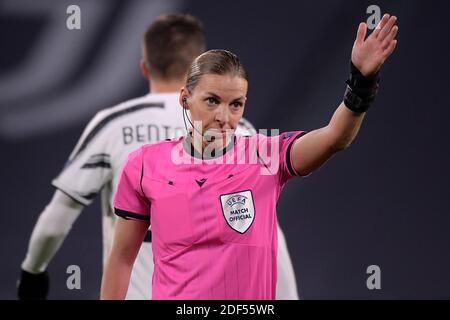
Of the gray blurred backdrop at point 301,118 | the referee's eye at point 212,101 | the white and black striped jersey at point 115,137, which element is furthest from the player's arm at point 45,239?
the referee's eye at point 212,101

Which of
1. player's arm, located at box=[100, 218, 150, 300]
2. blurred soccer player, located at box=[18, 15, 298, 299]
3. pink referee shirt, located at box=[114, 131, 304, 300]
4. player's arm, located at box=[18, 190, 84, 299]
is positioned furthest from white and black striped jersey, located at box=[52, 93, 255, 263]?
pink referee shirt, located at box=[114, 131, 304, 300]

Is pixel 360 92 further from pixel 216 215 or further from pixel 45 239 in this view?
pixel 45 239

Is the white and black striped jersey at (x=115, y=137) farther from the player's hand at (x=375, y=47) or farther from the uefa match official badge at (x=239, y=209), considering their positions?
the player's hand at (x=375, y=47)

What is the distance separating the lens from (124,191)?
255 cm

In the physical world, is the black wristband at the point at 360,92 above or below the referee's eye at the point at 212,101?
below

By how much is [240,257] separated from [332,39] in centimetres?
270

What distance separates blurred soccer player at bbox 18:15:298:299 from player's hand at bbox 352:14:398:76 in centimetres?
127

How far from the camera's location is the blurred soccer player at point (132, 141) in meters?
3.59

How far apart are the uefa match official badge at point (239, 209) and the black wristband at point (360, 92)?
364 millimetres

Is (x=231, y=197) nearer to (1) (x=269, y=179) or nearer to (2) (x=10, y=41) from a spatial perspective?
(1) (x=269, y=179)

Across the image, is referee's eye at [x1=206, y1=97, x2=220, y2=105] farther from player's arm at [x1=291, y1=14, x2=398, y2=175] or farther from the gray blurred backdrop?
the gray blurred backdrop

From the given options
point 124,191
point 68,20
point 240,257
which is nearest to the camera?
point 240,257

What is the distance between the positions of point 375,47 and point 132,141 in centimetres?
155

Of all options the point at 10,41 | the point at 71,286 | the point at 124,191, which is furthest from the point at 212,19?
the point at 124,191
